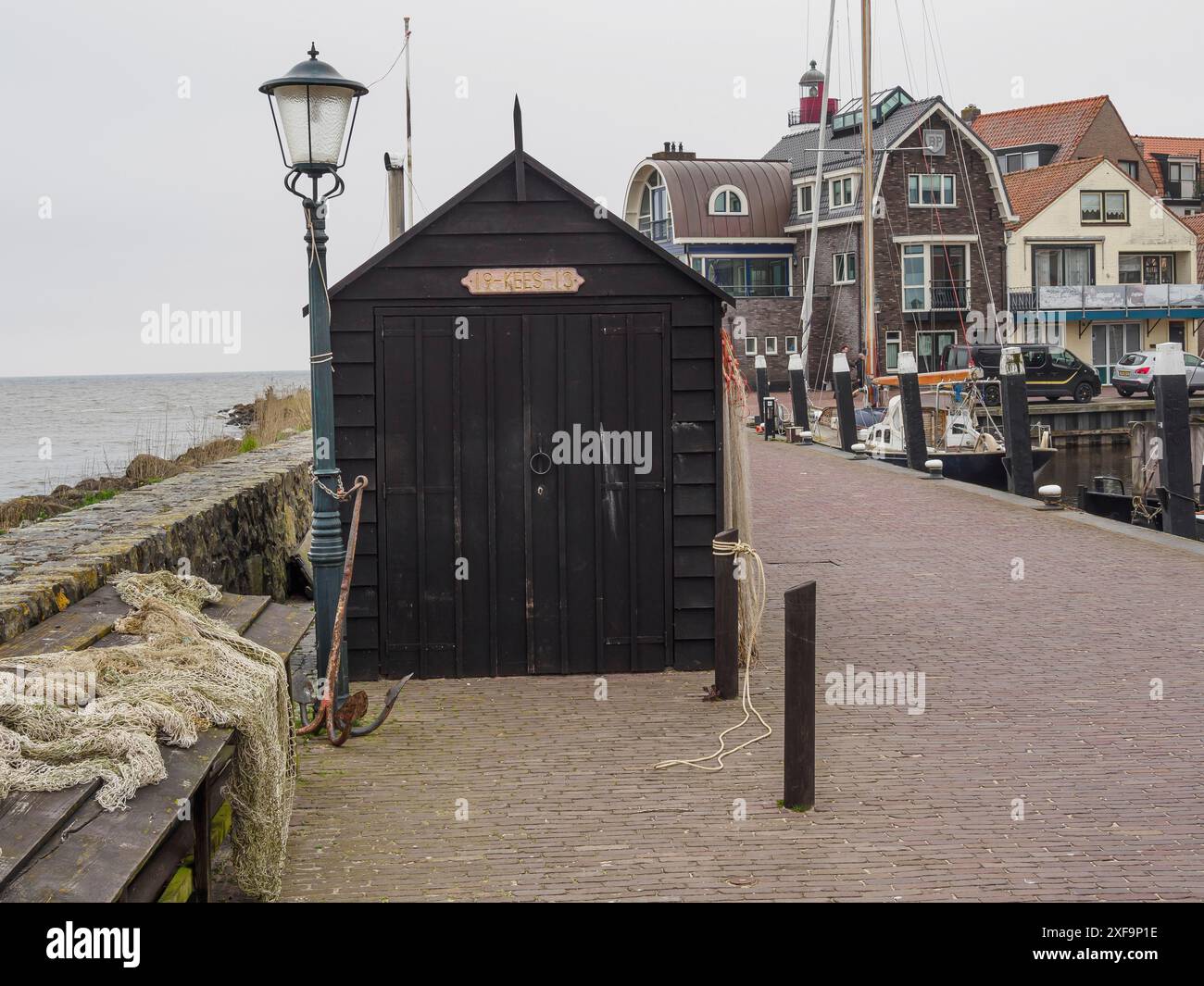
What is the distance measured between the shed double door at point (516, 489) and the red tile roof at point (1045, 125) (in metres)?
58.6

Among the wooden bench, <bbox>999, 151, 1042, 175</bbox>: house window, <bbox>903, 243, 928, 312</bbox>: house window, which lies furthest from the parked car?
the wooden bench

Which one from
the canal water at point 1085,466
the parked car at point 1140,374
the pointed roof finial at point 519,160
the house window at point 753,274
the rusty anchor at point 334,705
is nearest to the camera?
the rusty anchor at point 334,705

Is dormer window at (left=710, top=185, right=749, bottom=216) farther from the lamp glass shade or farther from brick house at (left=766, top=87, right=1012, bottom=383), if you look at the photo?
the lamp glass shade

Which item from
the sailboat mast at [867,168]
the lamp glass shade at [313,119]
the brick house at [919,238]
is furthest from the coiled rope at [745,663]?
the brick house at [919,238]

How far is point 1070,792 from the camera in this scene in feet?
23.6

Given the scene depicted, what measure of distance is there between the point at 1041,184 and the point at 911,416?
35762 millimetres

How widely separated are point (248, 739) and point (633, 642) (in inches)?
186

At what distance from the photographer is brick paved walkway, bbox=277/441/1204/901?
19.7ft

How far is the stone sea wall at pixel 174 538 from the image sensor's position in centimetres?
710

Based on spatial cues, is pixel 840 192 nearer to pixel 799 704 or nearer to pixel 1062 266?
pixel 1062 266

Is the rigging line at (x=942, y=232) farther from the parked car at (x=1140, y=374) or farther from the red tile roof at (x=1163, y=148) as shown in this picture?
the red tile roof at (x=1163, y=148)

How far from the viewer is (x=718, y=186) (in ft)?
190

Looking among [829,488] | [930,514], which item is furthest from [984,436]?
[930,514]

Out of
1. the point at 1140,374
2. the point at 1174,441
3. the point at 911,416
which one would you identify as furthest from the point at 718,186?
the point at 1174,441
